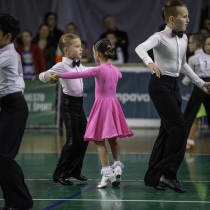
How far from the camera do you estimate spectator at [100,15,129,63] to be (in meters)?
17.2

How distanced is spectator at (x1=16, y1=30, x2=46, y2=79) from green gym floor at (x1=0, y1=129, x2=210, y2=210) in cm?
349

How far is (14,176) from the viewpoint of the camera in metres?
7.36

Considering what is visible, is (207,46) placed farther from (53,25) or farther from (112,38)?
(53,25)

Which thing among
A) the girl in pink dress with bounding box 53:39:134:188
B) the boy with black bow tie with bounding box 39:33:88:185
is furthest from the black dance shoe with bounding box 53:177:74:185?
the girl in pink dress with bounding box 53:39:134:188

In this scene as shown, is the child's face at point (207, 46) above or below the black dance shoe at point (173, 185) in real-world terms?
above

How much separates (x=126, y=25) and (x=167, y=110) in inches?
406

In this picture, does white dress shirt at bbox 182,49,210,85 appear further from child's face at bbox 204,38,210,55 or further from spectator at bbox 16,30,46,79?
spectator at bbox 16,30,46,79

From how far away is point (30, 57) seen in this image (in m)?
17.0

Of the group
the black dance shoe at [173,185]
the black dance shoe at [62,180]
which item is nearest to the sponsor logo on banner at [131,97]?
the black dance shoe at [62,180]

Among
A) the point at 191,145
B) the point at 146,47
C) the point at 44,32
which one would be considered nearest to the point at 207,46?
the point at 191,145

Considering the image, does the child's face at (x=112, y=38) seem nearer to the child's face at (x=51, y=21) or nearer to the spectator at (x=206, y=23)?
the child's face at (x=51, y=21)

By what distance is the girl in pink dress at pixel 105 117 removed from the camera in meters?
9.02

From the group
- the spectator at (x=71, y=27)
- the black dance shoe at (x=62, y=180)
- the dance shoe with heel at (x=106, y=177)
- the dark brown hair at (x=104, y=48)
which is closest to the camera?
the dance shoe with heel at (x=106, y=177)

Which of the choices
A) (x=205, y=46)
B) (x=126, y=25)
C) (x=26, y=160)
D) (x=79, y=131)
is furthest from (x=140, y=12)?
(x=79, y=131)
